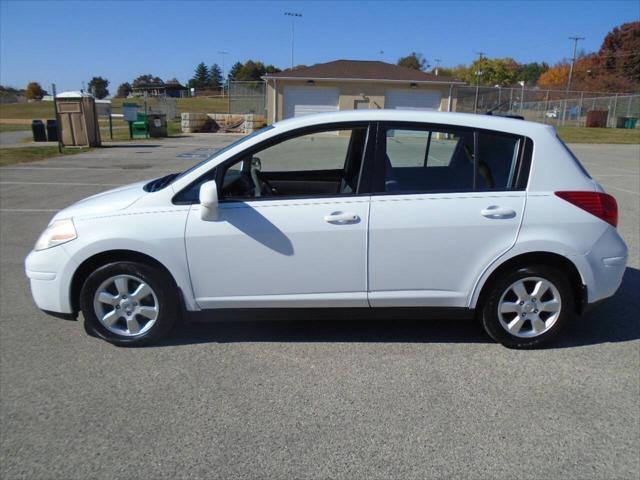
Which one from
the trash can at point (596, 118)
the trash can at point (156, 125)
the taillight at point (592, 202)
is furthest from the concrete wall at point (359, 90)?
the taillight at point (592, 202)

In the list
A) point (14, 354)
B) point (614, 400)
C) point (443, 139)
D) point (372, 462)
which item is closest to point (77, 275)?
point (14, 354)

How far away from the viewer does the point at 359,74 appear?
30.6m

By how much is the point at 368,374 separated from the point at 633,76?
95555 mm

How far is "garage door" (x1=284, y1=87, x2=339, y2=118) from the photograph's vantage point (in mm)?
30438

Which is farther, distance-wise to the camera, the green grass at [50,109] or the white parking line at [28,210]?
the green grass at [50,109]

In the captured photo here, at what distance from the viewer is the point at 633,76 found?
265ft

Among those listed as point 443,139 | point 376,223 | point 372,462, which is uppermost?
point 443,139

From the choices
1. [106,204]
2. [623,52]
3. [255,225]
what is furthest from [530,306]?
[623,52]

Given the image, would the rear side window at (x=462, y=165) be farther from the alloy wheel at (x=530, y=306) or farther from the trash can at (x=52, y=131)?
the trash can at (x=52, y=131)

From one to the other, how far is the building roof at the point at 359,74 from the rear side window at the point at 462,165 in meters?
27.2

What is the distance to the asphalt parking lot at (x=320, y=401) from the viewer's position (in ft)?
8.61

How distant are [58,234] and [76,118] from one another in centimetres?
1941

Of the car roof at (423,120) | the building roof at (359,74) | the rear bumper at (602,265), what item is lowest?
the rear bumper at (602,265)

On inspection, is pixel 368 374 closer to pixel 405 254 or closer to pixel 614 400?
pixel 405 254
